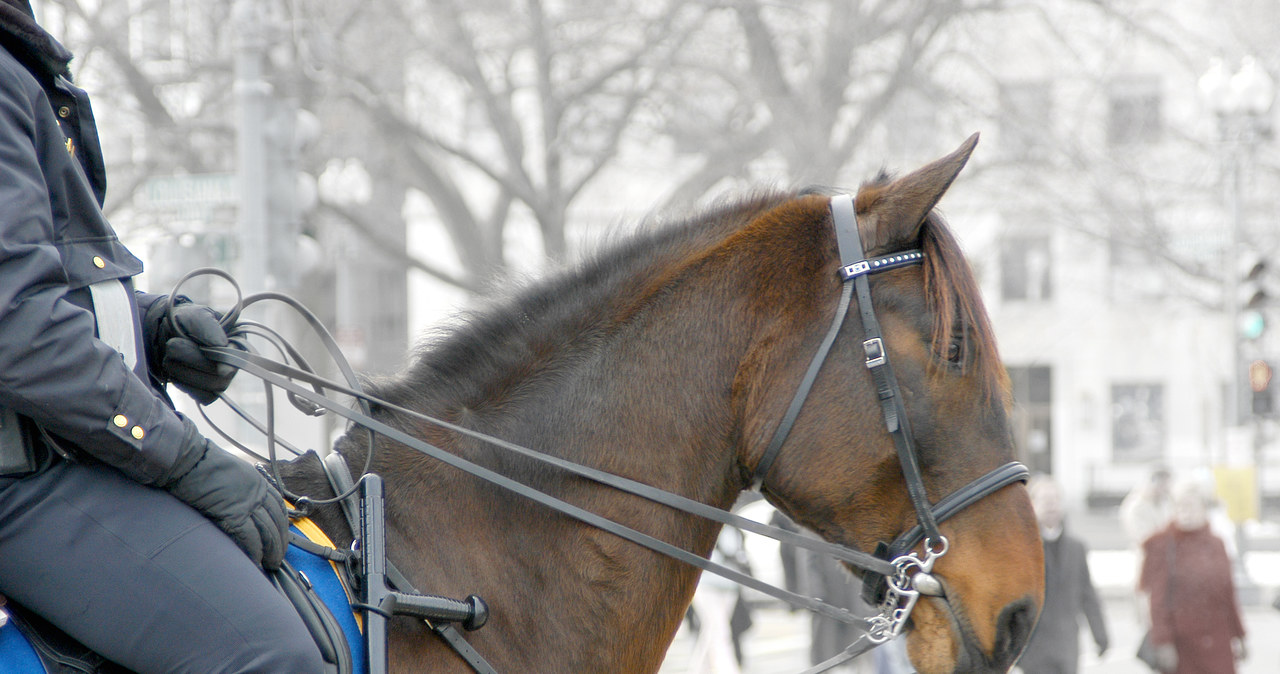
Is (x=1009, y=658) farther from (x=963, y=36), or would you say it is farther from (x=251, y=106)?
(x=963, y=36)

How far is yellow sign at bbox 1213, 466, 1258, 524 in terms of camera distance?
15555mm

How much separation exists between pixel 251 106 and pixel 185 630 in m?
6.54

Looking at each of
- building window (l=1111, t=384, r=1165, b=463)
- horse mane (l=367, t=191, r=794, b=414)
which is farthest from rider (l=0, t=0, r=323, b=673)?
building window (l=1111, t=384, r=1165, b=463)

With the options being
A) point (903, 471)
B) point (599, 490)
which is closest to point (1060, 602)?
point (903, 471)

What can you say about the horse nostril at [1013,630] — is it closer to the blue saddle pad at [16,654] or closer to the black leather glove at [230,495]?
the black leather glove at [230,495]

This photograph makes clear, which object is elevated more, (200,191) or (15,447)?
(15,447)

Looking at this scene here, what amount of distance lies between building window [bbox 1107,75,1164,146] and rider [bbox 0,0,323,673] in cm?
1572

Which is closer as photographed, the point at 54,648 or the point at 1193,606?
the point at 54,648

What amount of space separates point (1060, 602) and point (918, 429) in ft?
18.9

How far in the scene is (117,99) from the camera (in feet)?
37.6

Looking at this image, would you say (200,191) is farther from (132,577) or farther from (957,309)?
(957,309)

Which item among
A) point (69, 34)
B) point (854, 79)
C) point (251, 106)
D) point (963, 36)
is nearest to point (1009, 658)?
point (251, 106)

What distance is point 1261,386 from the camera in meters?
14.3

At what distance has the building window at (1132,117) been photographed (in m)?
16.1
